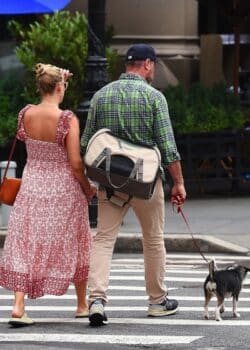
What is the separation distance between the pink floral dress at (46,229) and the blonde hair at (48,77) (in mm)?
212

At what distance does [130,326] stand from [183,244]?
5.65 meters

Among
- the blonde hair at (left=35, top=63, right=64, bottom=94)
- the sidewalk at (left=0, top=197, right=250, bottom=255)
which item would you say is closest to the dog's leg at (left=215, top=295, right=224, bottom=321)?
the blonde hair at (left=35, top=63, right=64, bottom=94)

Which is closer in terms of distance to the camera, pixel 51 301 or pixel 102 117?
pixel 102 117

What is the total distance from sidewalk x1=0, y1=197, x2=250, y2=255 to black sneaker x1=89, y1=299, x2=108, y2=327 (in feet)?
17.8

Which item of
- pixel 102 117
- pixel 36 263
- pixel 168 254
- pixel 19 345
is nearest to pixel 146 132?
pixel 102 117

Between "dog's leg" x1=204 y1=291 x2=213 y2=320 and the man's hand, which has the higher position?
the man's hand

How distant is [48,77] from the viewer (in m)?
8.48

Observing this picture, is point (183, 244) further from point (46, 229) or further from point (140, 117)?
point (140, 117)

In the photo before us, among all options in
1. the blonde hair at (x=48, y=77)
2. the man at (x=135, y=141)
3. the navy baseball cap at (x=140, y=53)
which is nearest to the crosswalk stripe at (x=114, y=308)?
the man at (x=135, y=141)

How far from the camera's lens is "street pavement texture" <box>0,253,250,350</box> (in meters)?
7.75

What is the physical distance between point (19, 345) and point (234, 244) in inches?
260

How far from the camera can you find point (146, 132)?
8438 mm

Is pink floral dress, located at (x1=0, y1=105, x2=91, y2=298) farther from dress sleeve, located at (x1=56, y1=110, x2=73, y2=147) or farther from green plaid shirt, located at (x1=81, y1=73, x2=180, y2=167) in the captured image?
green plaid shirt, located at (x1=81, y1=73, x2=180, y2=167)

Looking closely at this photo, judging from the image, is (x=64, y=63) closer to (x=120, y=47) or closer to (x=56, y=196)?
(x=120, y=47)
